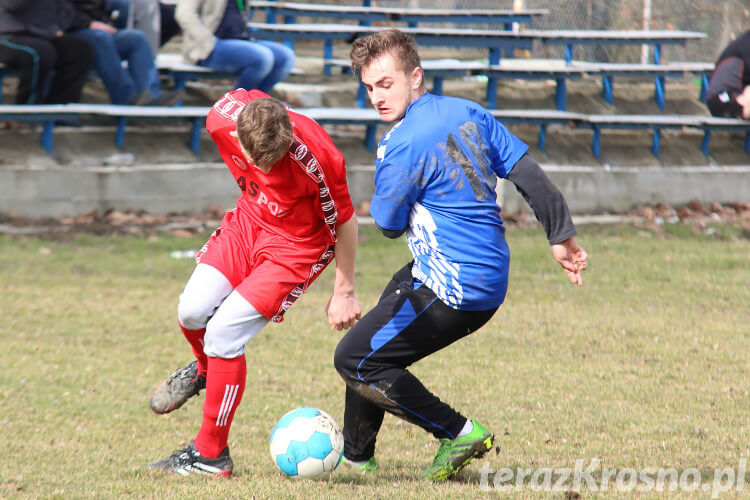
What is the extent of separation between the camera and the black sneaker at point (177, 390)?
13.3 feet

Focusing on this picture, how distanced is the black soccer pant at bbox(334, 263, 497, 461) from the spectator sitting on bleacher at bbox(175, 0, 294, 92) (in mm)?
7098

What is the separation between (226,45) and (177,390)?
6889 mm

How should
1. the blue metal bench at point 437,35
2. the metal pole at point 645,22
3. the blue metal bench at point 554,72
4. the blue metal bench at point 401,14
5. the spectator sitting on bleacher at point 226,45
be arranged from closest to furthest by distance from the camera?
the spectator sitting on bleacher at point 226,45, the blue metal bench at point 554,72, the blue metal bench at point 437,35, the blue metal bench at point 401,14, the metal pole at point 645,22

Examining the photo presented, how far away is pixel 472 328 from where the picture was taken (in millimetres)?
3561

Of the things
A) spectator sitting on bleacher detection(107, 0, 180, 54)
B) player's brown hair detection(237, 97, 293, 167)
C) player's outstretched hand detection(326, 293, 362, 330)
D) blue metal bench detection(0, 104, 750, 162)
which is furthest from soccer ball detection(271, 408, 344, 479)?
spectator sitting on bleacher detection(107, 0, 180, 54)

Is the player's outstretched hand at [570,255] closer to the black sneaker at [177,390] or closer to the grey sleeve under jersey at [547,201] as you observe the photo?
the grey sleeve under jersey at [547,201]

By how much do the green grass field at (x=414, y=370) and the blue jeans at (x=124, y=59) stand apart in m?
2.10

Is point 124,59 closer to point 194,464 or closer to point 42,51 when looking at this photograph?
point 42,51

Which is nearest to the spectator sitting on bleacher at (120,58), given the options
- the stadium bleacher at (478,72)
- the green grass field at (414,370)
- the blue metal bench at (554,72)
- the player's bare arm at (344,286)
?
the stadium bleacher at (478,72)

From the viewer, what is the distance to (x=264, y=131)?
11.1 ft

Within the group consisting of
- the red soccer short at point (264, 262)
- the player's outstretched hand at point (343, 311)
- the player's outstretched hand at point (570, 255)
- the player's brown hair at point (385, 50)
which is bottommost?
the player's outstretched hand at point (343, 311)

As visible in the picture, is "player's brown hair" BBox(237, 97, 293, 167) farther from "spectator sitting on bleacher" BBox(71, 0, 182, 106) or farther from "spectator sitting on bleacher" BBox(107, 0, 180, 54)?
"spectator sitting on bleacher" BBox(107, 0, 180, 54)

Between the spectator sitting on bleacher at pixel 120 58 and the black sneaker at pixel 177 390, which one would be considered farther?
the spectator sitting on bleacher at pixel 120 58

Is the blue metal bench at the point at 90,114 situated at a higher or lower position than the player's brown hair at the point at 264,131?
lower
